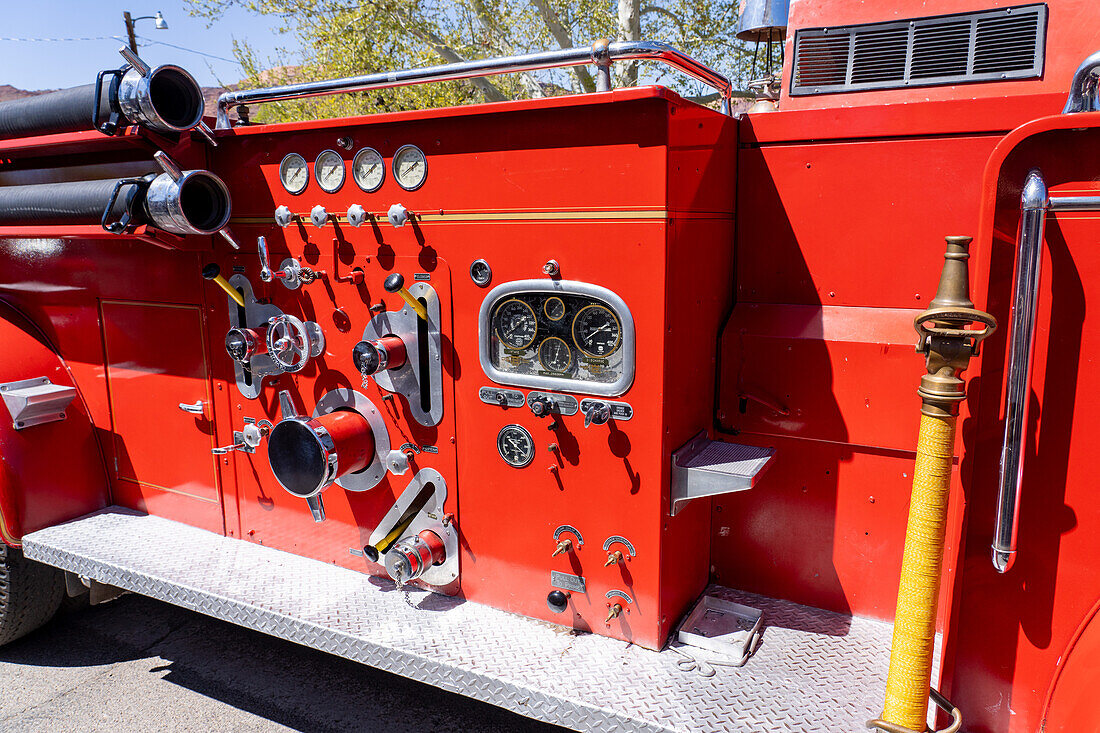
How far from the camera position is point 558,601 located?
2617 millimetres

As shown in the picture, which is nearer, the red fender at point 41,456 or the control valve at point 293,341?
the control valve at point 293,341

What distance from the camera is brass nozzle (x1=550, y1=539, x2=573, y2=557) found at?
2.56 meters

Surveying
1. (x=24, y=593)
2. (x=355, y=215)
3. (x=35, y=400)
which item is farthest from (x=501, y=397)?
(x=24, y=593)

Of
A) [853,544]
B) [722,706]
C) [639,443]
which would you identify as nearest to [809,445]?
[853,544]

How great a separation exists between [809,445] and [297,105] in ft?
68.0

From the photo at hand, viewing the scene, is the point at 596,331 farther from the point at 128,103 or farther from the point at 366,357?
the point at 128,103

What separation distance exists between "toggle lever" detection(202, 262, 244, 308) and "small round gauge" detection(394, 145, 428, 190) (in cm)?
85

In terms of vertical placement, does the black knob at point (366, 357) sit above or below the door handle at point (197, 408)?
above

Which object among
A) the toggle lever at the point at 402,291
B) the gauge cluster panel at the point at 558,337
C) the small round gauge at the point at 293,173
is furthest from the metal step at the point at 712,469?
the small round gauge at the point at 293,173

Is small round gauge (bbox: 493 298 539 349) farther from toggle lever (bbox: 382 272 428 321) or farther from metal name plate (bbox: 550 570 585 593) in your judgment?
metal name plate (bbox: 550 570 585 593)

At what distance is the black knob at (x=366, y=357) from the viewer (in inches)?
103

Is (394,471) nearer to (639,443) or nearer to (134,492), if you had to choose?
(639,443)

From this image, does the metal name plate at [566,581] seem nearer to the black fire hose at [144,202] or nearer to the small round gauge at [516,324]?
the small round gauge at [516,324]

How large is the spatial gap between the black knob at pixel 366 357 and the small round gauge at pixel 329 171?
2.09 ft
